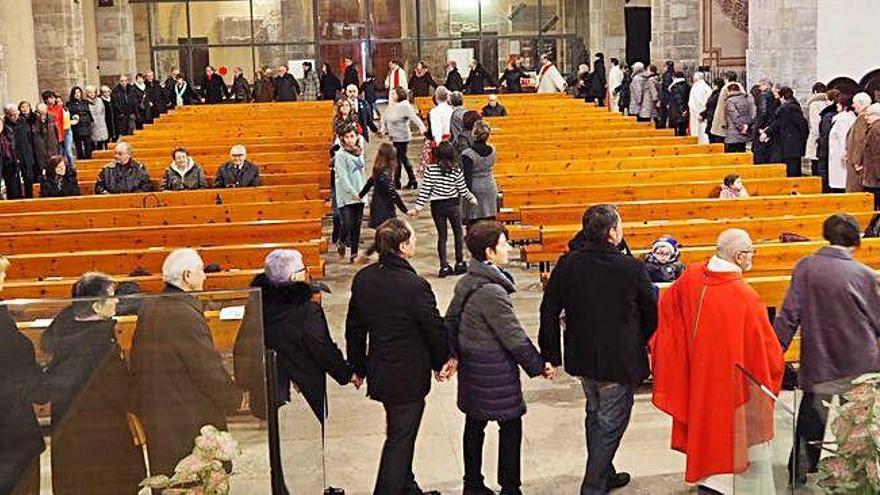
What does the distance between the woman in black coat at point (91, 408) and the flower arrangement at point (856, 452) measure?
256cm

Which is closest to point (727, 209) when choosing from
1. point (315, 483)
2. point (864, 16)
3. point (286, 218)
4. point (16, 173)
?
point (286, 218)

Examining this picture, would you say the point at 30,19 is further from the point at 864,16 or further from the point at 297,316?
the point at 297,316

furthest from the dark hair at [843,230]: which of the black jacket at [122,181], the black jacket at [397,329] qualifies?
the black jacket at [122,181]

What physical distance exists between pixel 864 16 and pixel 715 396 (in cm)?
1248

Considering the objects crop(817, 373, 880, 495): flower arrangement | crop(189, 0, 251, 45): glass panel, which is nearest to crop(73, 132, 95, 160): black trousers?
crop(189, 0, 251, 45): glass panel

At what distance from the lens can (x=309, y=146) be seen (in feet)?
53.8

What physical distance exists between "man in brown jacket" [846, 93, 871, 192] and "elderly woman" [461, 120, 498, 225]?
3.86 m

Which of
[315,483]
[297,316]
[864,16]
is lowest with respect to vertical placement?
[315,483]

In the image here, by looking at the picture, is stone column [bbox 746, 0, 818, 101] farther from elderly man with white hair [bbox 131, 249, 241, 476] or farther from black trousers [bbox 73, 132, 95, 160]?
elderly man with white hair [bbox 131, 249, 241, 476]

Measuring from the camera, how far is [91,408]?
5109 millimetres

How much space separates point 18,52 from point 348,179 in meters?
10.5

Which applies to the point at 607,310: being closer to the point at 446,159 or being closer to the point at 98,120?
the point at 446,159

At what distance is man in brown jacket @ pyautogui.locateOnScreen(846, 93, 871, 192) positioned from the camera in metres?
13.1

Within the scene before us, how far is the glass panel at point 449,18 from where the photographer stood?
31016 mm
